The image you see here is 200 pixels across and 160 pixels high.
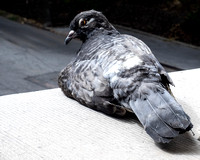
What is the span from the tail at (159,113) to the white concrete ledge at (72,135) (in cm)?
12

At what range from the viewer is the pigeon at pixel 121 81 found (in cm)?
221

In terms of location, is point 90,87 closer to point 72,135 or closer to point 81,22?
point 72,135

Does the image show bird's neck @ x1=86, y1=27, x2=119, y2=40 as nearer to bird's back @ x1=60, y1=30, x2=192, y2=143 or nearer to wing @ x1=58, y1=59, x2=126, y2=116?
bird's back @ x1=60, y1=30, x2=192, y2=143

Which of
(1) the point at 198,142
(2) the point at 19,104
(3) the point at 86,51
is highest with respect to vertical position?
(3) the point at 86,51

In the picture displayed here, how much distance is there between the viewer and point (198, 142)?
2.37 metres

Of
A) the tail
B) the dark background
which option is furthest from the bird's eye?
the dark background

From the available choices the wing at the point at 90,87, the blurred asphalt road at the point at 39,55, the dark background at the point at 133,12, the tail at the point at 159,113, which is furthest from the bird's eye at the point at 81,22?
the dark background at the point at 133,12

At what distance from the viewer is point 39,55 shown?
6.93 metres

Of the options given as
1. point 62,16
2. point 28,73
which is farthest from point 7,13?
point 28,73

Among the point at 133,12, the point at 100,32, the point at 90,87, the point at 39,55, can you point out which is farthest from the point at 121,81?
the point at 133,12

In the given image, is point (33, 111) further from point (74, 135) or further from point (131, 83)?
point (131, 83)

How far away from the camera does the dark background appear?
8.98 metres

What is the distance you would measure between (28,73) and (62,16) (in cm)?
392

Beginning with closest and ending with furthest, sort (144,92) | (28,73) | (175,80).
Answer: (144,92) < (175,80) < (28,73)
